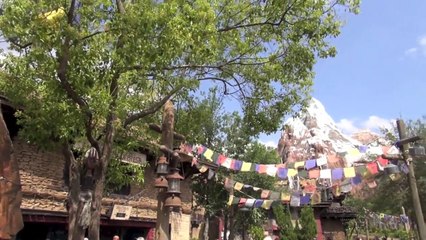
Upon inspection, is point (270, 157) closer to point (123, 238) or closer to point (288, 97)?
point (123, 238)

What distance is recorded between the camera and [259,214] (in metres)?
36.9

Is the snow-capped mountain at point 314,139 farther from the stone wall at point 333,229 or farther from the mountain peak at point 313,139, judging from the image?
the stone wall at point 333,229

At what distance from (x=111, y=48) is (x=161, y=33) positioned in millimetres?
1200

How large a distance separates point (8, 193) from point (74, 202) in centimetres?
410

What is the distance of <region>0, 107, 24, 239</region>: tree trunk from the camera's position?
5.00m

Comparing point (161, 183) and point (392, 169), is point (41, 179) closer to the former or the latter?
point (161, 183)

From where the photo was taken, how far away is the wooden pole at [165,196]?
8227 millimetres

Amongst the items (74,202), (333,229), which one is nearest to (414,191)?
(74,202)

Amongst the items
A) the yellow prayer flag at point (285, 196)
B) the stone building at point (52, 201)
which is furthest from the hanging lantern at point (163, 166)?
the yellow prayer flag at point (285, 196)

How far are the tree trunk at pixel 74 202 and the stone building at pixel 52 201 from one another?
3.57 metres

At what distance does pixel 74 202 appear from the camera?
29.9 feet

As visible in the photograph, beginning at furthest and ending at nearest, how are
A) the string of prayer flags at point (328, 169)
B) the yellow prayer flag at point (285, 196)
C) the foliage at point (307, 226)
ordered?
the foliage at point (307, 226) < the yellow prayer flag at point (285, 196) < the string of prayer flags at point (328, 169)

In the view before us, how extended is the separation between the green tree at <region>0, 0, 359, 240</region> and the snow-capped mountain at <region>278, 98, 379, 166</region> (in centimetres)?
7366

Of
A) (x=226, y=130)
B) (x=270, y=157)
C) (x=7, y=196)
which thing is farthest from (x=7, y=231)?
(x=270, y=157)
